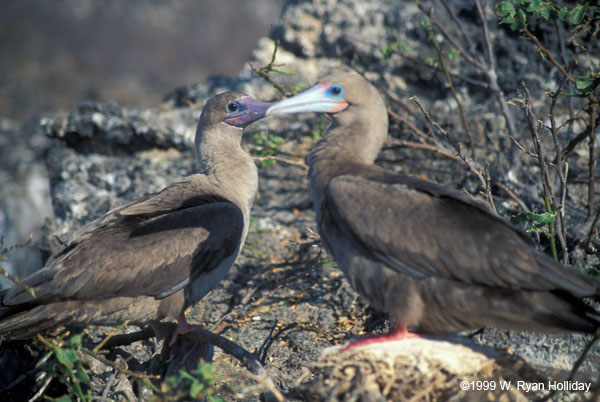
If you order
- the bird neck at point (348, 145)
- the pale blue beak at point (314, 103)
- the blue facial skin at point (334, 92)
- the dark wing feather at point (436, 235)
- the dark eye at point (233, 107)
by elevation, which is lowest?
the dark wing feather at point (436, 235)

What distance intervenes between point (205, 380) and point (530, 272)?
169 centimetres

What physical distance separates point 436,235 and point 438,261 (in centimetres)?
14

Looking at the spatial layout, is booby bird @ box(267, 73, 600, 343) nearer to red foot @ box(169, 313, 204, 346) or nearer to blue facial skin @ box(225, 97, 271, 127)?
red foot @ box(169, 313, 204, 346)

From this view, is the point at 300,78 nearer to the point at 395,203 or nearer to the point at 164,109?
the point at 164,109

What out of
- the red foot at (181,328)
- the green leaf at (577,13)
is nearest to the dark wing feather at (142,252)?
the red foot at (181,328)

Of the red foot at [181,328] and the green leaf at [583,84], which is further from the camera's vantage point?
the red foot at [181,328]

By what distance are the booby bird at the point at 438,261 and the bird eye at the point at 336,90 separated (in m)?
0.58

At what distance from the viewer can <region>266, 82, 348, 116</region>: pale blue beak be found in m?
3.73

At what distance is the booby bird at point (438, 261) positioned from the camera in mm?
2924

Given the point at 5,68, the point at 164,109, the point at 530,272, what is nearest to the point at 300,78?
the point at 164,109

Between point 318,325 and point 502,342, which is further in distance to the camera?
point 318,325

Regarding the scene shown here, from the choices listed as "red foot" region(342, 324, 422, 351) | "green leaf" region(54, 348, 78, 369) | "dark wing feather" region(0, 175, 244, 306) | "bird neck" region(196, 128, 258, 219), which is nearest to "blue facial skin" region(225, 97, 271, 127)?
"bird neck" region(196, 128, 258, 219)

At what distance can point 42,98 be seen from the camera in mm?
14344

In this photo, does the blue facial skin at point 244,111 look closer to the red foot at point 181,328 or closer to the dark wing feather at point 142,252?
the dark wing feather at point 142,252
